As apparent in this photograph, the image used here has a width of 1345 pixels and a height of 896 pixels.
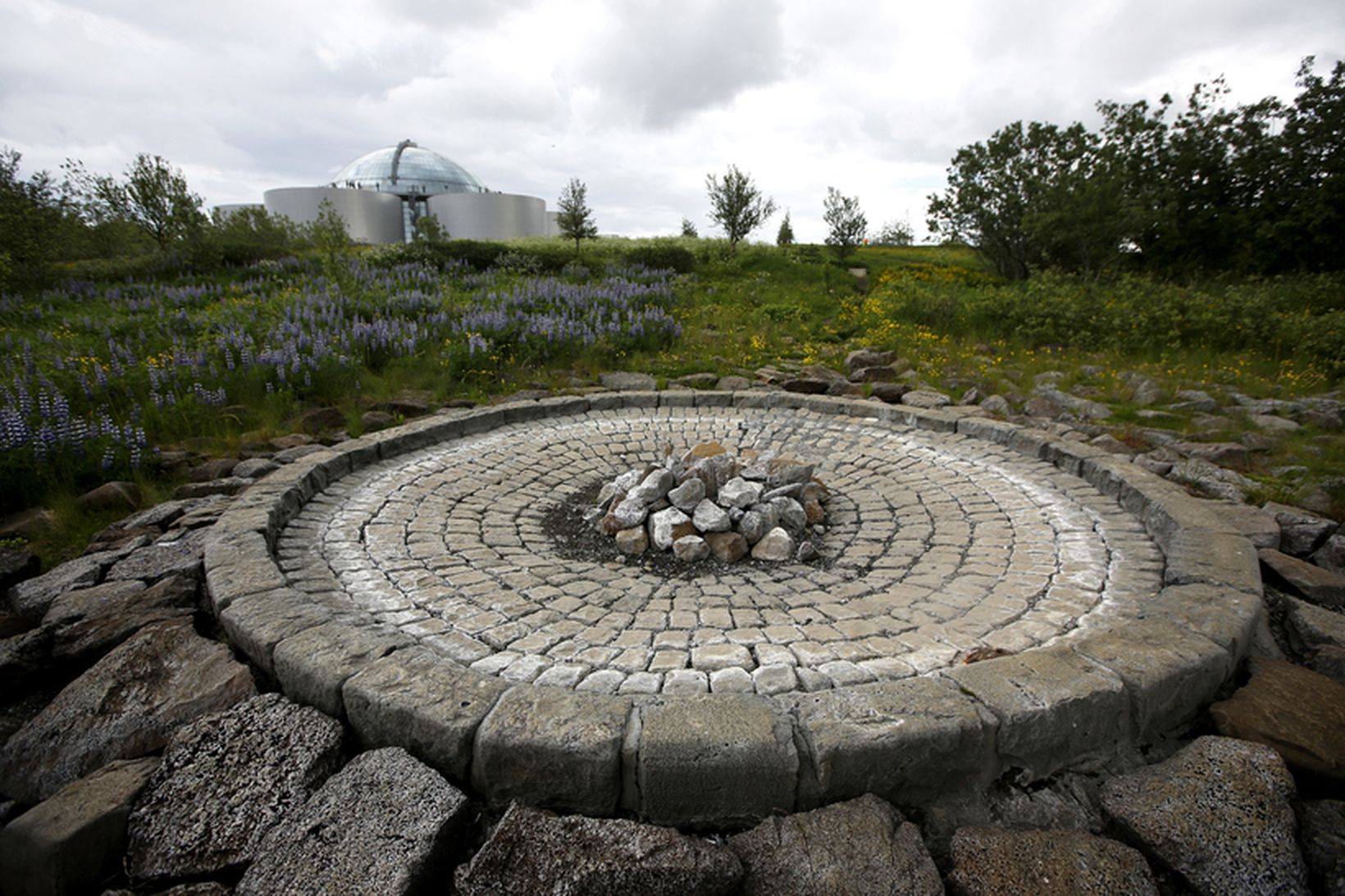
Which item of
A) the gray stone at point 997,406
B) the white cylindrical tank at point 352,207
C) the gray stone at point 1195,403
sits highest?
the white cylindrical tank at point 352,207

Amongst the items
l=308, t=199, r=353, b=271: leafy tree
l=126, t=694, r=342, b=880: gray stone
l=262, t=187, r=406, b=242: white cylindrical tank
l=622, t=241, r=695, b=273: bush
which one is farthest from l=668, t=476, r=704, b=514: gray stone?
l=262, t=187, r=406, b=242: white cylindrical tank

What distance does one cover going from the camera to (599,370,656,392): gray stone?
9031mm

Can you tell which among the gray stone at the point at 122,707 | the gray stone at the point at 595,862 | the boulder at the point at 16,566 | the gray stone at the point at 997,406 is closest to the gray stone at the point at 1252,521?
the gray stone at the point at 997,406

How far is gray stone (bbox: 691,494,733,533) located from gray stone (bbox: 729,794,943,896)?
2312 mm

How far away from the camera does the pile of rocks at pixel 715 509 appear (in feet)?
14.7

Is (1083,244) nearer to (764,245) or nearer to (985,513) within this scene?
(764,245)

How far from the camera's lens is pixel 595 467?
6316 mm

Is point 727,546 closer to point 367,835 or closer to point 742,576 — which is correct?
point 742,576

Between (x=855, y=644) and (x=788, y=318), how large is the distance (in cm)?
1196

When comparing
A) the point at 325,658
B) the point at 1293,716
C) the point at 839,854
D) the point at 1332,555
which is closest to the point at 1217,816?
the point at 1293,716

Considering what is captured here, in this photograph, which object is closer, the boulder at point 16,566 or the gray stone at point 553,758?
the gray stone at point 553,758

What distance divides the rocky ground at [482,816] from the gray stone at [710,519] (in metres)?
2.29

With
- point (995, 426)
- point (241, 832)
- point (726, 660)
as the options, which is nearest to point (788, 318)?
point (995, 426)

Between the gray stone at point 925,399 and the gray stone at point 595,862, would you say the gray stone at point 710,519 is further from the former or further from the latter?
the gray stone at point 925,399
